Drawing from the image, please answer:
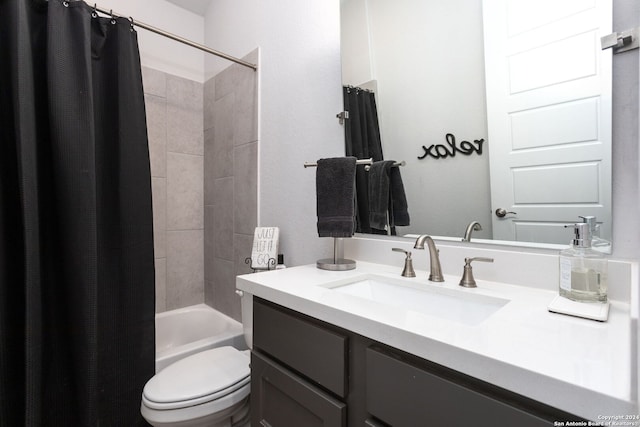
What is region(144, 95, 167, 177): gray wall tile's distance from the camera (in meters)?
1.97

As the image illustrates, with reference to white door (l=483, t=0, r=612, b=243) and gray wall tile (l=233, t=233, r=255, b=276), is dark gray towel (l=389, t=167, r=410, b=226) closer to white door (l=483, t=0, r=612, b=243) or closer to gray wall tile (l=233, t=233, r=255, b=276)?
white door (l=483, t=0, r=612, b=243)

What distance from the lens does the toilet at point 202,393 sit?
0.98 metres

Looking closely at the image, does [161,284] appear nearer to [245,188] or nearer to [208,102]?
[245,188]

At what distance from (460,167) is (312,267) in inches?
24.5

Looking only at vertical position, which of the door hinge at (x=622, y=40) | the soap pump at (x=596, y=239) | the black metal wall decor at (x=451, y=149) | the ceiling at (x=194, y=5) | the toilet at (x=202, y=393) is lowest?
→ the toilet at (x=202, y=393)

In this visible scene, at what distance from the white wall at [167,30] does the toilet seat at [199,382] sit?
6.15 ft

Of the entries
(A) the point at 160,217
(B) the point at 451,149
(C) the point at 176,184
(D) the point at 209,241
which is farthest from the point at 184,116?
(B) the point at 451,149

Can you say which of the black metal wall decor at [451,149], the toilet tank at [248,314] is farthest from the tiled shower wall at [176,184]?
the black metal wall decor at [451,149]

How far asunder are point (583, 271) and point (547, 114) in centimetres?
42

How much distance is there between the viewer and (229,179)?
196cm

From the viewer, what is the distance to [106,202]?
1419 millimetres

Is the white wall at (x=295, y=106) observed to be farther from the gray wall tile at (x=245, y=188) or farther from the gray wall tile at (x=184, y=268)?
the gray wall tile at (x=184, y=268)

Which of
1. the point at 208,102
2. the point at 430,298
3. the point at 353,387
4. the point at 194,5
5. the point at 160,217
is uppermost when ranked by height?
the point at 194,5

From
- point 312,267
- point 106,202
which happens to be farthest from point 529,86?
point 106,202
